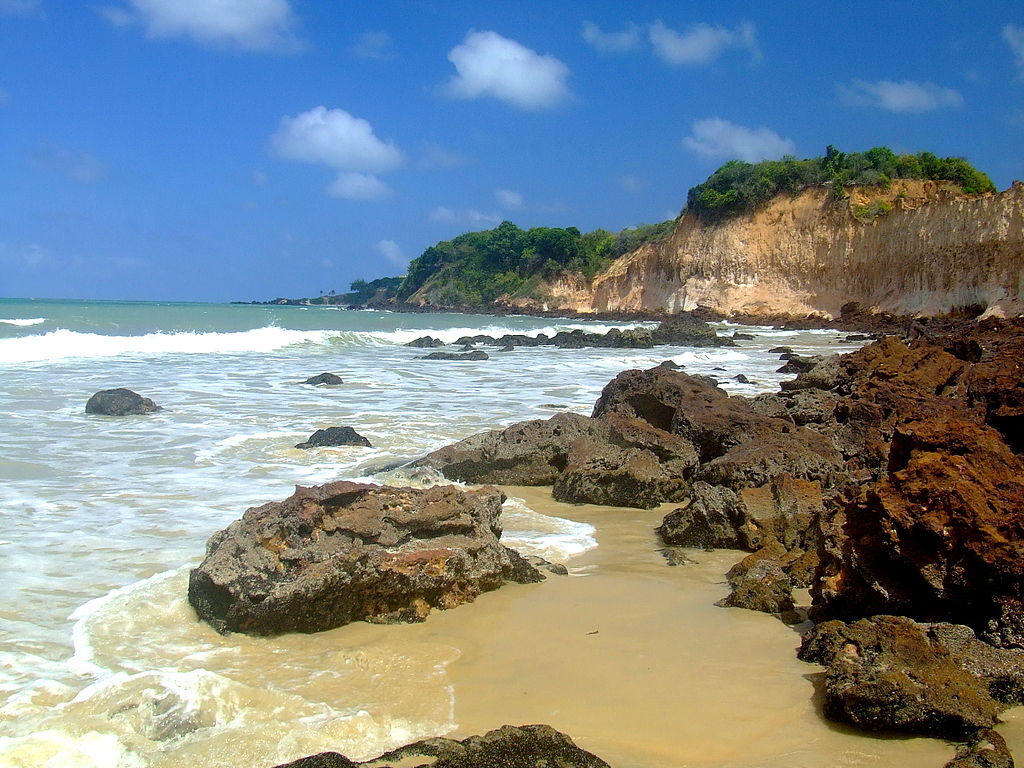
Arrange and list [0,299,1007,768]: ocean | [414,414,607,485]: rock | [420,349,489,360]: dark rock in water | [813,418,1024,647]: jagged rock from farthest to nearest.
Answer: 1. [420,349,489,360]: dark rock in water
2. [414,414,607,485]: rock
3. [813,418,1024,647]: jagged rock
4. [0,299,1007,768]: ocean

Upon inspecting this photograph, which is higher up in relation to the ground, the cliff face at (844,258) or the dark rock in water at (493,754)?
the cliff face at (844,258)

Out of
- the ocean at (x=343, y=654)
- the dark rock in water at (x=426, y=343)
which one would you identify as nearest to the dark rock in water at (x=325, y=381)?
the ocean at (x=343, y=654)

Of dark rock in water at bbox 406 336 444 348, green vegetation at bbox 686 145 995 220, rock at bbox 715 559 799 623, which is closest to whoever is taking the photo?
rock at bbox 715 559 799 623

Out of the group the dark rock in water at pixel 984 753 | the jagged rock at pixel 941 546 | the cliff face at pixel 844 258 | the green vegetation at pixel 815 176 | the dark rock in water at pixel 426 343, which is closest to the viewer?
the dark rock in water at pixel 984 753

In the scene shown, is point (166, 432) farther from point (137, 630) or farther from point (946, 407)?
point (946, 407)

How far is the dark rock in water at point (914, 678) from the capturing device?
9.13ft

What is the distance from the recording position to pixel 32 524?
5555 mm

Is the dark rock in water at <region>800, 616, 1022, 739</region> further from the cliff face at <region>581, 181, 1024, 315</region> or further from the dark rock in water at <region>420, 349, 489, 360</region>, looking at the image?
the cliff face at <region>581, 181, 1024, 315</region>

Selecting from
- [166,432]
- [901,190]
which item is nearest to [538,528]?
[166,432]

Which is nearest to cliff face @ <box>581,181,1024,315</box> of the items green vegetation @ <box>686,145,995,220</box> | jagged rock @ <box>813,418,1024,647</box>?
green vegetation @ <box>686,145,995,220</box>

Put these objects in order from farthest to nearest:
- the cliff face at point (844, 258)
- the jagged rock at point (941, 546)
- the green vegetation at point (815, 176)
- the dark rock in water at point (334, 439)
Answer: the green vegetation at point (815, 176) < the cliff face at point (844, 258) < the dark rock in water at point (334, 439) < the jagged rock at point (941, 546)

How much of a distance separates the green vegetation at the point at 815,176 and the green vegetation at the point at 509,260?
241 inches

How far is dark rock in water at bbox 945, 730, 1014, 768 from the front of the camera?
2549mm

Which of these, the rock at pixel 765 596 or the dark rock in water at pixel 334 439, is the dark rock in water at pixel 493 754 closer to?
the rock at pixel 765 596
